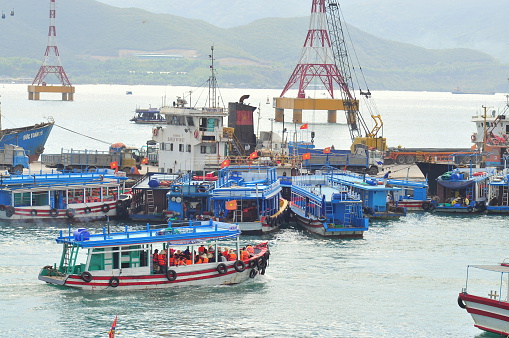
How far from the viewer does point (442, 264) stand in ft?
157

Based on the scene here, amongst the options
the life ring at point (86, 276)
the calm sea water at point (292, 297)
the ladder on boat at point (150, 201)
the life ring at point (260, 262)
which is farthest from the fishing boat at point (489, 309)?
the ladder on boat at point (150, 201)

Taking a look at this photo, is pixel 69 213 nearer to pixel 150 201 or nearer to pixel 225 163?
pixel 150 201

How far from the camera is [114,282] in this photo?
3925cm

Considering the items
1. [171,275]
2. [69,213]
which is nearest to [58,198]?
[69,213]

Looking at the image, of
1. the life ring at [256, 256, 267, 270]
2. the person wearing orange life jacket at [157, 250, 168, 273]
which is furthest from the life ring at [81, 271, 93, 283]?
the life ring at [256, 256, 267, 270]

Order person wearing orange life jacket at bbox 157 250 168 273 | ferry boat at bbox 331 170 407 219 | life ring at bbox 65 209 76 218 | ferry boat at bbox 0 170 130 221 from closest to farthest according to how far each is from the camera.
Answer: person wearing orange life jacket at bbox 157 250 168 273 < ferry boat at bbox 0 170 130 221 < life ring at bbox 65 209 76 218 < ferry boat at bbox 331 170 407 219

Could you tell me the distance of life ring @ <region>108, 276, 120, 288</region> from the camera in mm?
39219

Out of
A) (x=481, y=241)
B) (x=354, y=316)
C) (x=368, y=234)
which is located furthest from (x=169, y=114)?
(x=354, y=316)

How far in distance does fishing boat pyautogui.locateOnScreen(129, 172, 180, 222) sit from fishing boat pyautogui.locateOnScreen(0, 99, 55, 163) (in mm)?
25699

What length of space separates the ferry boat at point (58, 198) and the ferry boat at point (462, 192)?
871 inches

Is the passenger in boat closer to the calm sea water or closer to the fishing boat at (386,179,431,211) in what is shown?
the calm sea water

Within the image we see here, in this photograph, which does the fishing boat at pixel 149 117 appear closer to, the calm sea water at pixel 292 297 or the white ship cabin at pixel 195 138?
the white ship cabin at pixel 195 138

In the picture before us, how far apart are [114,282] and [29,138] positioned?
47.9m

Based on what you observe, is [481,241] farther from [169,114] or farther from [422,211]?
[169,114]
